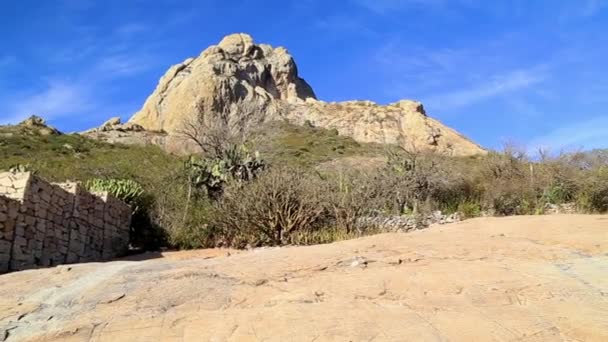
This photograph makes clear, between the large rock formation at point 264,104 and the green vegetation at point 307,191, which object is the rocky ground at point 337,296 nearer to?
the green vegetation at point 307,191

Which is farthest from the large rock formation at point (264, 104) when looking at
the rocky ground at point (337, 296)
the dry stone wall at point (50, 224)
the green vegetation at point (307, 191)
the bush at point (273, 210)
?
the rocky ground at point (337, 296)

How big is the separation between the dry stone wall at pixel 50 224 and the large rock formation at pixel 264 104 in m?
32.5

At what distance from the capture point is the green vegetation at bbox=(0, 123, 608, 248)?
14305mm

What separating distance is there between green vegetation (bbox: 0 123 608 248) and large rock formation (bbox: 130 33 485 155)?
25082 millimetres

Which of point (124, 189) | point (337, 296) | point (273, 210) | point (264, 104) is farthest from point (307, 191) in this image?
point (264, 104)

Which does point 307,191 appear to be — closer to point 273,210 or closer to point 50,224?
point 273,210

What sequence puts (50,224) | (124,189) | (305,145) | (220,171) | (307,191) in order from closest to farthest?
(50,224) < (307,191) < (124,189) < (220,171) < (305,145)

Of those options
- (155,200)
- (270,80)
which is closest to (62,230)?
(155,200)

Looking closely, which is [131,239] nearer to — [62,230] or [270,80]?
[62,230]

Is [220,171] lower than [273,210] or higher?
higher

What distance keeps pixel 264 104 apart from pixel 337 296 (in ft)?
178

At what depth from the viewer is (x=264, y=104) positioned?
192ft

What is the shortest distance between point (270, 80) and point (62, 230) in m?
58.8

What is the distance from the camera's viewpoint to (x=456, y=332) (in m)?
4.41
